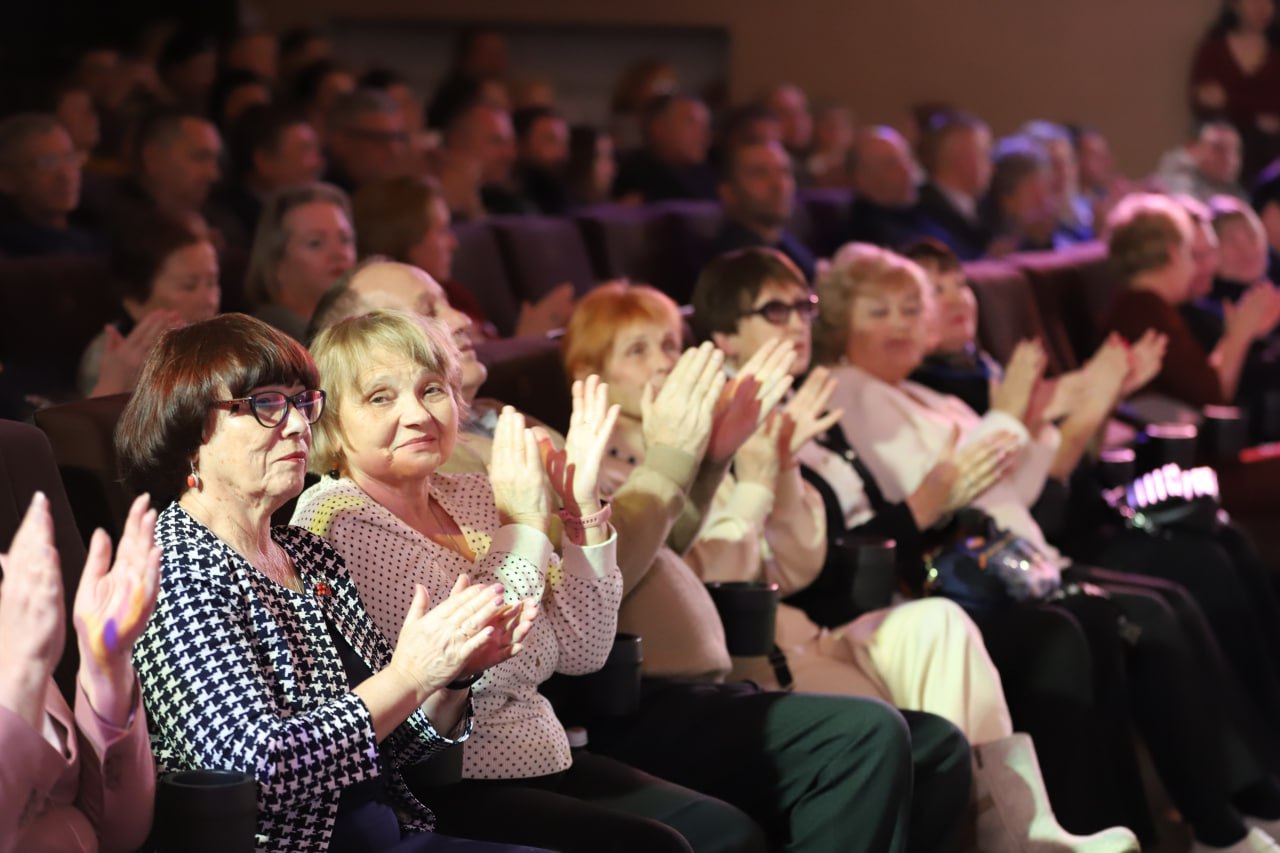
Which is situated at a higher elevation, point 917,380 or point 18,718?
point 18,718

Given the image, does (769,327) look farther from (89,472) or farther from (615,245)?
(615,245)

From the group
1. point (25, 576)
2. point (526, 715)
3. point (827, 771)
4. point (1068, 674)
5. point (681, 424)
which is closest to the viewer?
point (25, 576)

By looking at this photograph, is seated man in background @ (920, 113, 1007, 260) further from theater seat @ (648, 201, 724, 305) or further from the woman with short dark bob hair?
the woman with short dark bob hair

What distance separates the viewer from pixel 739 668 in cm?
267

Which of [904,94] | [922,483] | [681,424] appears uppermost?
[681,424]

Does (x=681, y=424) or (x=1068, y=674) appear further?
(x=1068, y=674)

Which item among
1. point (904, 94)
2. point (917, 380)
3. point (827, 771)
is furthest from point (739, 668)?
point (904, 94)

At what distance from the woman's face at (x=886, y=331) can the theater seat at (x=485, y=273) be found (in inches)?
52.5

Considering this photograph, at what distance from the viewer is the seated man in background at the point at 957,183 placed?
6.10 metres

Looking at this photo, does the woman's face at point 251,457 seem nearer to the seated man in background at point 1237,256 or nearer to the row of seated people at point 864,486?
the row of seated people at point 864,486

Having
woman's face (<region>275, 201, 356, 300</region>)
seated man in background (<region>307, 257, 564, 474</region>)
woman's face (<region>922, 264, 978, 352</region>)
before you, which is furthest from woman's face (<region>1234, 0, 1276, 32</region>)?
seated man in background (<region>307, 257, 564, 474</region>)

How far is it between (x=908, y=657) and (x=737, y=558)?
11.8 inches

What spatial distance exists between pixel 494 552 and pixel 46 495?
507 mm

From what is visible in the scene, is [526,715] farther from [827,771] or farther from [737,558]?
[737,558]
